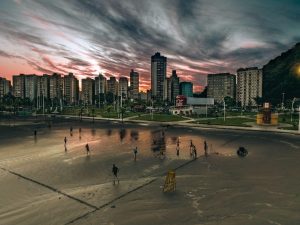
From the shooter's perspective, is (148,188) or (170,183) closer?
(170,183)

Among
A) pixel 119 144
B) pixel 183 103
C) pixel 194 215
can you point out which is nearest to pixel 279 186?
pixel 194 215

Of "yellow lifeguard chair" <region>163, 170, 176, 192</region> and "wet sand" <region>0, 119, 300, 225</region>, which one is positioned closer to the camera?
"wet sand" <region>0, 119, 300, 225</region>

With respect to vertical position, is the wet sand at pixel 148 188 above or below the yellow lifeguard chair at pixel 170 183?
below

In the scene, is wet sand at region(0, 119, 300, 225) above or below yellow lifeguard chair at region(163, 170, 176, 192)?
below

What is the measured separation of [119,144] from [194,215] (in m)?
32.2

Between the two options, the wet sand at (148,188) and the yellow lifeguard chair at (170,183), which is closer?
the wet sand at (148,188)

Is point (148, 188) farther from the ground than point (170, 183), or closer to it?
→ closer to it

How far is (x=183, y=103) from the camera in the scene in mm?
145750

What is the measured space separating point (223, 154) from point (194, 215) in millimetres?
22360

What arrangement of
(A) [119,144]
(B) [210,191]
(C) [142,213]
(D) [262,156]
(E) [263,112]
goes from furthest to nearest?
(E) [263,112]
(A) [119,144]
(D) [262,156]
(B) [210,191]
(C) [142,213]

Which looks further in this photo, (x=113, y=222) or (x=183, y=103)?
(x=183, y=103)

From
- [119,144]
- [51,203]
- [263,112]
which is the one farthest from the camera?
[263,112]

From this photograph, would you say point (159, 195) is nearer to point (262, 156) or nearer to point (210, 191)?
point (210, 191)

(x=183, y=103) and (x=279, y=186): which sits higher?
(x=183, y=103)
